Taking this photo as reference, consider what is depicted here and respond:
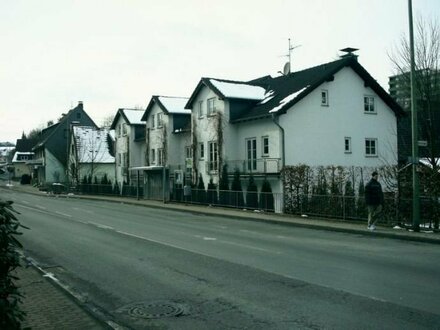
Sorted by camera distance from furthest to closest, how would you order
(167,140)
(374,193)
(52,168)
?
(52,168) → (167,140) → (374,193)

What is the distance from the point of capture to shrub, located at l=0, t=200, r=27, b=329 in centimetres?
394

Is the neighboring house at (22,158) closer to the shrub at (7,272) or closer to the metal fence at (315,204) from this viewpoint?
the metal fence at (315,204)

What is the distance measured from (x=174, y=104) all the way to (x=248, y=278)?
3518 centimetres

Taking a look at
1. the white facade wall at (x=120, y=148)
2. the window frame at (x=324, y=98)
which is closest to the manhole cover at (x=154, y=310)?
the window frame at (x=324, y=98)

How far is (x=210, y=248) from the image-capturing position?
13.2m

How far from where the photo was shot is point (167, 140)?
137 feet

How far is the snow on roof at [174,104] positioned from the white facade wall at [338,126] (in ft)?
45.9

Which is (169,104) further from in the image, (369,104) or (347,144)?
(369,104)

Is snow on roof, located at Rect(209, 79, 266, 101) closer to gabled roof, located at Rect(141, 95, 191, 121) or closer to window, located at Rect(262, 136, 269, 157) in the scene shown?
window, located at Rect(262, 136, 269, 157)

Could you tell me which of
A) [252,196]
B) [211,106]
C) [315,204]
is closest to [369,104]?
[211,106]

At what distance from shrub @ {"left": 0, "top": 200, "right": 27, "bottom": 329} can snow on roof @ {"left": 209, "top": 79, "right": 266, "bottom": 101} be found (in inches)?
1141

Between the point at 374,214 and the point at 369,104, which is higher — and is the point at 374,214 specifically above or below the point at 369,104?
below

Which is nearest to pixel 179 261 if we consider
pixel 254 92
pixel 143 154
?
pixel 254 92

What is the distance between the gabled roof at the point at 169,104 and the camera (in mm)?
42031
